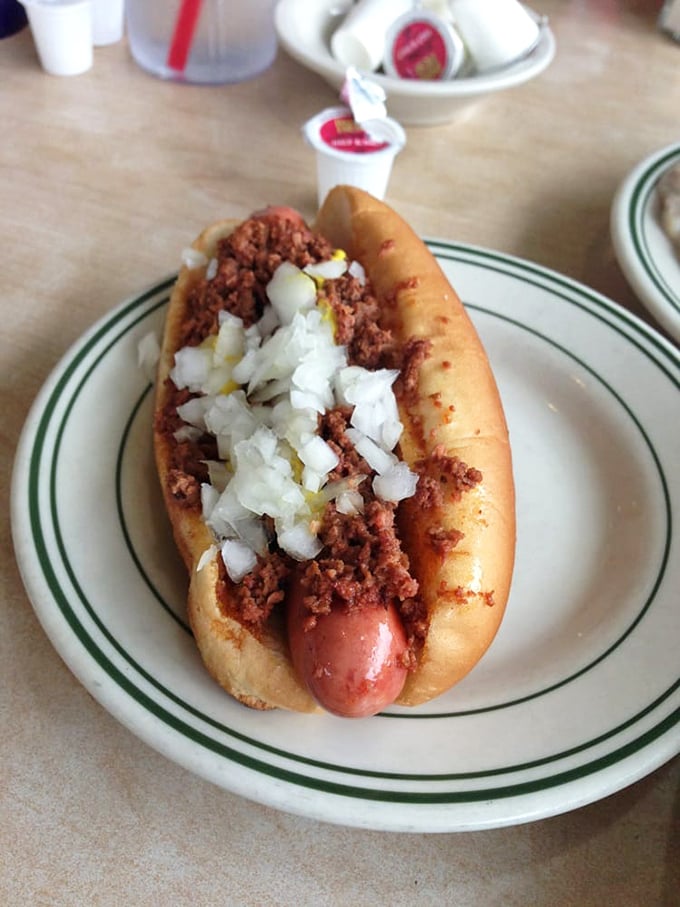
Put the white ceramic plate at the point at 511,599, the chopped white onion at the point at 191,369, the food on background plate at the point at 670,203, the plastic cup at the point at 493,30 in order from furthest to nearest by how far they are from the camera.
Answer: the plastic cup at the point at 493,30, the food on background plate at the point at 670,203, the chopped white onion at the point at 191,369, the white ceramic plate at the point at 511,599

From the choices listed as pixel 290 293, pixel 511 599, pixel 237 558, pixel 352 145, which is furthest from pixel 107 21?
pixel 511 599

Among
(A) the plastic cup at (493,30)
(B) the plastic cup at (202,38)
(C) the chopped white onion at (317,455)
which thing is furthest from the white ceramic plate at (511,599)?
(B) the plastic cup at (202,38)

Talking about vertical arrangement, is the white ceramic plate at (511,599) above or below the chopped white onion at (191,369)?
below

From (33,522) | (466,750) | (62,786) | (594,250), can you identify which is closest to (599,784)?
(466,750)

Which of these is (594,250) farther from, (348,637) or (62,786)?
(62,786)

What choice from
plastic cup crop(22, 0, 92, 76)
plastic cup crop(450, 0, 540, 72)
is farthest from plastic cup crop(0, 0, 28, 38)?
plastic cup crop(450, 0, 540, 72)

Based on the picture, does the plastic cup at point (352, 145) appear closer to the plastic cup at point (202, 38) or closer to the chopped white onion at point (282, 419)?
the chopped white onion at point (282, 419)

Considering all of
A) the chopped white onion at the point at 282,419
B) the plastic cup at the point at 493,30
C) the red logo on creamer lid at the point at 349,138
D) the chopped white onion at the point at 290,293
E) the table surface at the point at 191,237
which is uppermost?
the plastic cup at the point at 493,30

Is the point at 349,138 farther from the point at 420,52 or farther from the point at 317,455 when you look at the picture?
the point at 317,455
